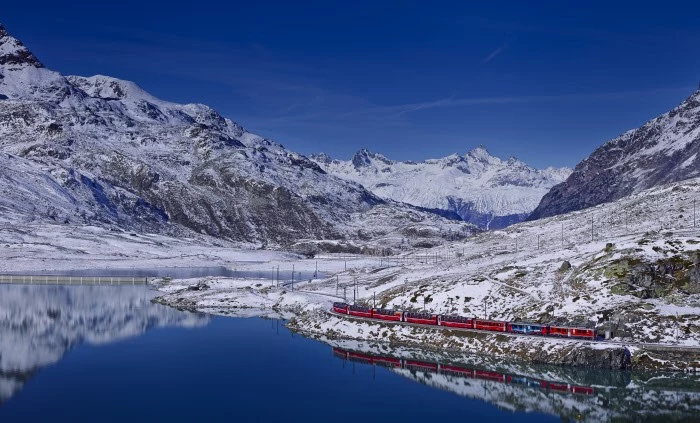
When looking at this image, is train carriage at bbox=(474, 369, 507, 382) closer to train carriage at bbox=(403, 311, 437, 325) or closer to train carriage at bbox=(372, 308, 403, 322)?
train carriage at bbox=(403, 311, 437, 325)

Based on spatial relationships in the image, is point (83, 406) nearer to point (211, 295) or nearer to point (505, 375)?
point (505, 375)

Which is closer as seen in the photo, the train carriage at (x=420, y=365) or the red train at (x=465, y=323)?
the train carriage at (x=420, y=365)

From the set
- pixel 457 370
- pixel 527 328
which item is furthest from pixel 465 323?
pixel 457 370

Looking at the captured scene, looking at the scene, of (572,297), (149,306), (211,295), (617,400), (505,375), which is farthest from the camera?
(211,295)

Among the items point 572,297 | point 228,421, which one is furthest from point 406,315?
point 228,421

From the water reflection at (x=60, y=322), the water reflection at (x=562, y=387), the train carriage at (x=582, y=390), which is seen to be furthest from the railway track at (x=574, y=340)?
the water reflection at (x=60, y=322)

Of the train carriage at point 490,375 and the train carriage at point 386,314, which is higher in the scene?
the train carriage at point 386,314

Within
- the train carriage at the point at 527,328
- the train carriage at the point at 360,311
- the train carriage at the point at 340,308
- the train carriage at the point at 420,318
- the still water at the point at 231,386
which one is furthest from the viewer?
the train carriage at the point at 340,308

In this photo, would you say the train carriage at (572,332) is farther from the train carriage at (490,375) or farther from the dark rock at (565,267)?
the dark rock at (565,267)

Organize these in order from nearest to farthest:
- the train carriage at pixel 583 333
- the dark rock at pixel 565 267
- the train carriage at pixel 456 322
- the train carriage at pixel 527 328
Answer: the train carriage at pixel 583 333 → the train carriage at pixel 527 328 → the train carriage at pixel 456 322 → the dark rock at pixel 565 267
